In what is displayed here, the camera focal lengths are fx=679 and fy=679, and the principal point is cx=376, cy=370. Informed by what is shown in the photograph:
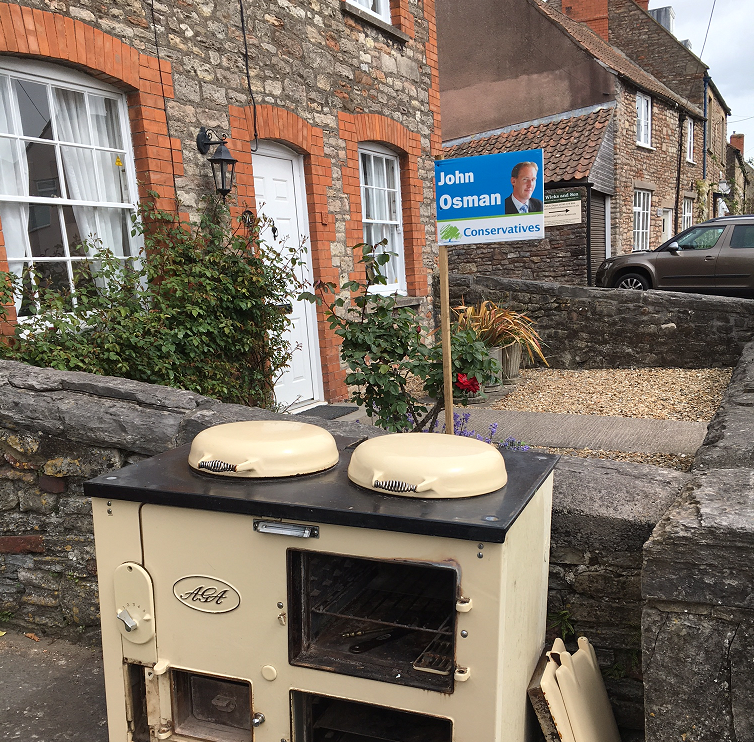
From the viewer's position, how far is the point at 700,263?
12227 mm

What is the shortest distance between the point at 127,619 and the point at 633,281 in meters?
12.4

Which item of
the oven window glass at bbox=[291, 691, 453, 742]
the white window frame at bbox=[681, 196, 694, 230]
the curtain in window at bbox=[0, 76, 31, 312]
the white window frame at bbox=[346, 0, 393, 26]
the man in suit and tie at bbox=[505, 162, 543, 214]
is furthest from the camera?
the white window frame at bbox=[681, 196, 694, 230]

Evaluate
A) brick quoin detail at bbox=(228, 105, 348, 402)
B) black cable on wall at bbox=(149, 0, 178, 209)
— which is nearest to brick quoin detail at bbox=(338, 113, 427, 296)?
brick quoin detail at bbox=(228, 105, 348, 402)

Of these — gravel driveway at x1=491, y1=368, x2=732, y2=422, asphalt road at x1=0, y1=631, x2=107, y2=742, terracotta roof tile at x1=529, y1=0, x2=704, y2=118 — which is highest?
terracotta roof tile at x1=529, y1=0, x2=704, y2=118

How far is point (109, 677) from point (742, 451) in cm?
263

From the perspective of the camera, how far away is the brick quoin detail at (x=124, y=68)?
420cm

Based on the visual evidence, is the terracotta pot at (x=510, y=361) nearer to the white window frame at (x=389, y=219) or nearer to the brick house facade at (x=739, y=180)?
the white window frame at (x=389, y=219)

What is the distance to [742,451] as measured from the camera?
297cm

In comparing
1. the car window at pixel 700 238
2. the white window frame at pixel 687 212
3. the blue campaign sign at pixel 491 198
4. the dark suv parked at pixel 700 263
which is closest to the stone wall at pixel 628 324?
the dark suv parked at pixel 700 263

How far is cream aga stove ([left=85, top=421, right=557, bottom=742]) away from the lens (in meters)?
1.65

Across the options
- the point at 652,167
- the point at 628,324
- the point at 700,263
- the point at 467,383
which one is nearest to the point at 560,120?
the point at 652,167

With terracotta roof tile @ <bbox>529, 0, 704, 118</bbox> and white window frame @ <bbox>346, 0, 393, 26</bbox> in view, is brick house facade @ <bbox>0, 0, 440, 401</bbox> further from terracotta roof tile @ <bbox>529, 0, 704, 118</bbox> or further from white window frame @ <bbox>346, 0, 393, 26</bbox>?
terracotta roof tile @ <bbox>529, 0, 704, 118</bbox>

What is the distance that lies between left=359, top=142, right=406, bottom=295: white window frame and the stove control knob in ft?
20.3

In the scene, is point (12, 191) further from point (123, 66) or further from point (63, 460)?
point (63, 460)
